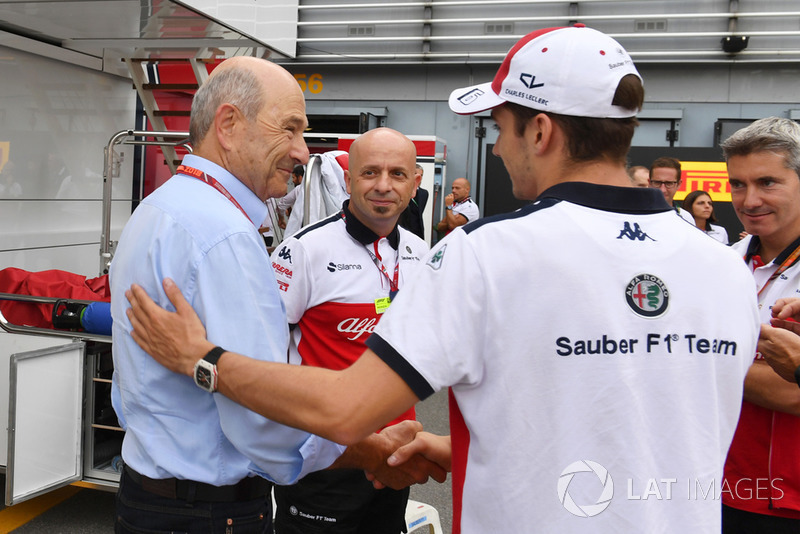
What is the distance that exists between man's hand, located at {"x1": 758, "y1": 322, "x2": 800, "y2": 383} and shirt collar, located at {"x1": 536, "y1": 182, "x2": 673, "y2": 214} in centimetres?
82

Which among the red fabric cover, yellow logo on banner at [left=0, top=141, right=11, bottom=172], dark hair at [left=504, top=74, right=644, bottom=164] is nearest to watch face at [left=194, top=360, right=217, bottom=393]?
dark hair at [left=504, top=74, right=644, bottom=164]

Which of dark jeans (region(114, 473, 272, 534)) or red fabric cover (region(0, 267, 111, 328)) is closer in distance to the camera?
dark jeans (region(114, 473, 272, 534))

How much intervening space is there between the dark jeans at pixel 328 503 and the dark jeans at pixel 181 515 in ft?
3.10

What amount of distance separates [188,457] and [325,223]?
1555 mm

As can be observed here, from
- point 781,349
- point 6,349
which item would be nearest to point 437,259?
point 781,349

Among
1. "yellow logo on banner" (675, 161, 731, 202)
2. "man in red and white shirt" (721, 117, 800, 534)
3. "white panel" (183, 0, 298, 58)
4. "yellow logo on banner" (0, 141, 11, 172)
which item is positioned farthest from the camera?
"yellow logo on banner" (675, 161, 731, 202)

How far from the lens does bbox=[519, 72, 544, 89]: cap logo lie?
146 centimetres

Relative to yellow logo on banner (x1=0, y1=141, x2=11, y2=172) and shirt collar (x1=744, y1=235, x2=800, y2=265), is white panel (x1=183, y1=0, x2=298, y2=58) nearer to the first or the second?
yellow logo on banner (x1=0, y1=141, x2=11, y2=172)

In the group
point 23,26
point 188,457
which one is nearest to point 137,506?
point 188,457

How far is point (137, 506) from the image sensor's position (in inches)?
70.0

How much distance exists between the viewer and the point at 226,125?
188 centimetres

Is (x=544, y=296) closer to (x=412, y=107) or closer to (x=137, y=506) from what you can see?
(x=137, y=506)

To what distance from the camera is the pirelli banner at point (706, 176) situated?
11.5 meters

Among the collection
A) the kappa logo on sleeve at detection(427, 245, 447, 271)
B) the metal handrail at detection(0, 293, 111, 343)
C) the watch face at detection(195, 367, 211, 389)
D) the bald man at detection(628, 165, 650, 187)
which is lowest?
the metal handrail at detection(0, 293, 111, 343)
